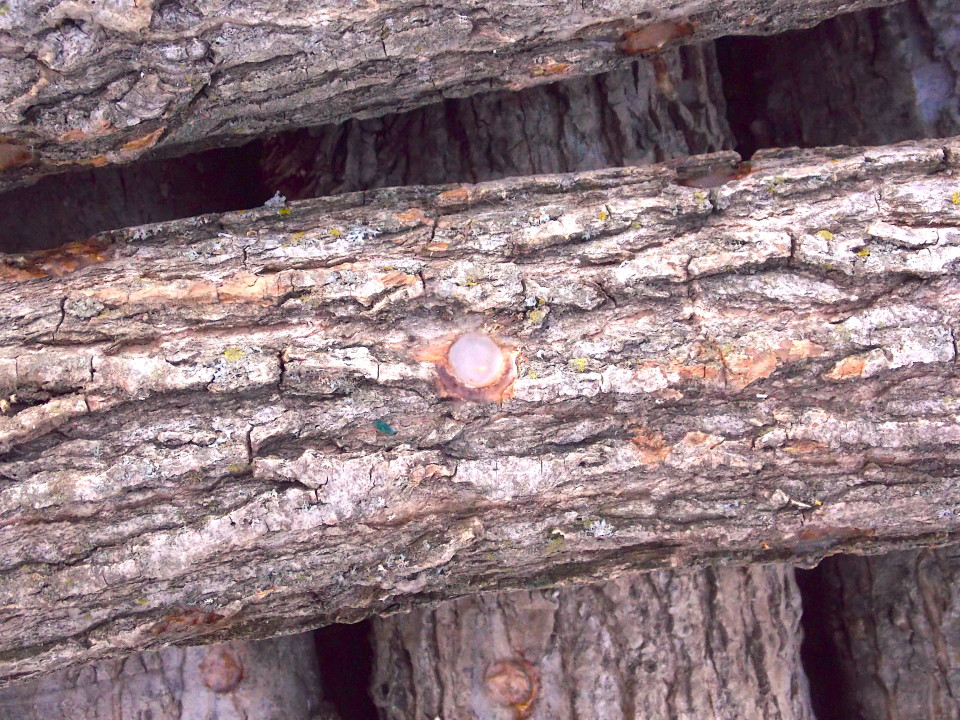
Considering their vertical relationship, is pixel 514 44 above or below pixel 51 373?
above

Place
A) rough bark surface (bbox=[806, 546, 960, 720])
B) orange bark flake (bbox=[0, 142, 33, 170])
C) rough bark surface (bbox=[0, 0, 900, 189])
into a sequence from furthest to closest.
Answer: rough bark surface (bbox=[806, 546, 960, 720])
orange bark flake (bbox=[0, 142, 33, 170])
rough bark surface (bbox=[0, 0, 900, 189])

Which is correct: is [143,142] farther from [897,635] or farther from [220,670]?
[897,635]

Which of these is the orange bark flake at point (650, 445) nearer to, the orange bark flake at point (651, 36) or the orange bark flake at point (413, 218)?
the orange bark flake at point (413, 218)

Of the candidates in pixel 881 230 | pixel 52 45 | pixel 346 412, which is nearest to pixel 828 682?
pixel 881 230

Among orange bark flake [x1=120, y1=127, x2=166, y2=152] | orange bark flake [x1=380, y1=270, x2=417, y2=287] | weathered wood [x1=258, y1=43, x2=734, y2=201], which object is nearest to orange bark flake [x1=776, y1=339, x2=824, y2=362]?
orange bark flake [x1=380, y1=270, x2=417, y2=287]

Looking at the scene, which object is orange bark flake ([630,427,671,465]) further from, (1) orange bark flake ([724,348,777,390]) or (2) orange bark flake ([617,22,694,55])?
(2) orange bark flake ([617,22,694,55])

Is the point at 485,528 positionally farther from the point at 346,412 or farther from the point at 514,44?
the point at 514,44

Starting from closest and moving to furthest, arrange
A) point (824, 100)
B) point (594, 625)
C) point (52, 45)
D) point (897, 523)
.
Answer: point (52, 45)
point (897, 523)
point (594, 625)
point (824, 100)
